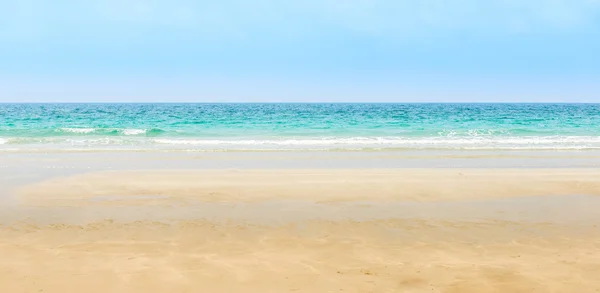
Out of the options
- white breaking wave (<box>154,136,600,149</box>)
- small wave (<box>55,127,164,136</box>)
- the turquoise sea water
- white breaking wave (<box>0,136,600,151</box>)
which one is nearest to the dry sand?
white breaking wave (<box>0,136,600,151</box>)

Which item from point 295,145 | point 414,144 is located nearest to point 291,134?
point 295,145

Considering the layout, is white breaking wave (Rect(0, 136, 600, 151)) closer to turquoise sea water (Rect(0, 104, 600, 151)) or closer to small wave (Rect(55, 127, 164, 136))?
turquoise sea water (Rect(0, 104, 600, 151))

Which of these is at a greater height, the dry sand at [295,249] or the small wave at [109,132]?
the dry sand at [295,249]

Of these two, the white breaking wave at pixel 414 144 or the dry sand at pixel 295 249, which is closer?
the dry sand at pixel 295 249

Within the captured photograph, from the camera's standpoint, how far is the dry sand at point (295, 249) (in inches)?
190

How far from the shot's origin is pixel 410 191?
9.46m

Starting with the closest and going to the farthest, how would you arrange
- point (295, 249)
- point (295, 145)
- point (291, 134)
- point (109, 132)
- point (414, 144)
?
1. point (295, 249)
2. point (295, 145)
3. point (414, 144)
4. point (291, 134)
5. point (109, 132)

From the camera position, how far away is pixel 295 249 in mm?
5910

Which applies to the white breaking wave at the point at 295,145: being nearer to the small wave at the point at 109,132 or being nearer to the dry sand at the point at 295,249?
the small wave at the point at 109,132

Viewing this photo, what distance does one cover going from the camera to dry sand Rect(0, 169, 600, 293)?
Result: 4.82m

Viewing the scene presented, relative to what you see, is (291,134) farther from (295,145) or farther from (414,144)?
(414,144)

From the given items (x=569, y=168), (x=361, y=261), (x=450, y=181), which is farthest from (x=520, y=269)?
(x=569, y=168)

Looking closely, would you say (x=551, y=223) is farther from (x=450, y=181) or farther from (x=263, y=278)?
(x=263, y=278)

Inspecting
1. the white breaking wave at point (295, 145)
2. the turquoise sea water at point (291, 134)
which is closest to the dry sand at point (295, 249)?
the white breaking wave at point (295, 145)
